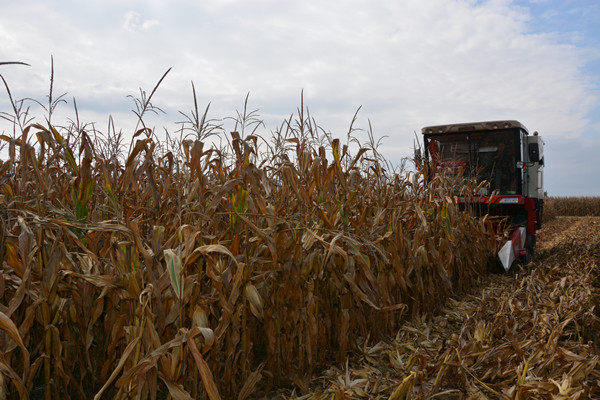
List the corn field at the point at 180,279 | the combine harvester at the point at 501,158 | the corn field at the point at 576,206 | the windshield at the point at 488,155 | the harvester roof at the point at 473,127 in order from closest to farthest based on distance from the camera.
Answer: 1. the corn field at the point at 180,279
2. the combine harvester at the point at 501,158
3. the harvester roof at the point at 473,127
4. the windshield at the point at 488,155
5. the corn field at the point at 576,206

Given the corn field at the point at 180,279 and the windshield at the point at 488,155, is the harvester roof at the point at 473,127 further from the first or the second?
the corn field at the point at 180,279

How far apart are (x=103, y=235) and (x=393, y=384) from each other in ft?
5.27

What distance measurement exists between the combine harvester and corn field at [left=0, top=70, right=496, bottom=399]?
403 centimetres

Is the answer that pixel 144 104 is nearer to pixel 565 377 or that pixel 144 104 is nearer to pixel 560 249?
pixel 565 377

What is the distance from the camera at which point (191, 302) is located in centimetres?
197

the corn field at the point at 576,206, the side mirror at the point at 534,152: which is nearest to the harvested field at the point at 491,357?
the side mirror at the point at 534,152

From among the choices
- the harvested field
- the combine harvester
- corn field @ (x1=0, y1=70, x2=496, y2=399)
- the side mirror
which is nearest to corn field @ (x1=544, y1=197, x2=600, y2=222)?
the combine harvester

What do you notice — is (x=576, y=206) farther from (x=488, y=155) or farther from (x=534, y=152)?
(x=534, y=152)

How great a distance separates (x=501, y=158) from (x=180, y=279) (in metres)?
6.41

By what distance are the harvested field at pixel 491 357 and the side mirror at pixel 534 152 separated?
10.3 feet

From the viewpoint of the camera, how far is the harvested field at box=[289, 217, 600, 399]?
2.20m

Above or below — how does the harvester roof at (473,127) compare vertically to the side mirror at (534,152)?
above

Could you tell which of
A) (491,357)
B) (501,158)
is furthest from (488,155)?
(491,357)

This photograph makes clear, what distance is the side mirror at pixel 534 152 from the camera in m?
6.59
